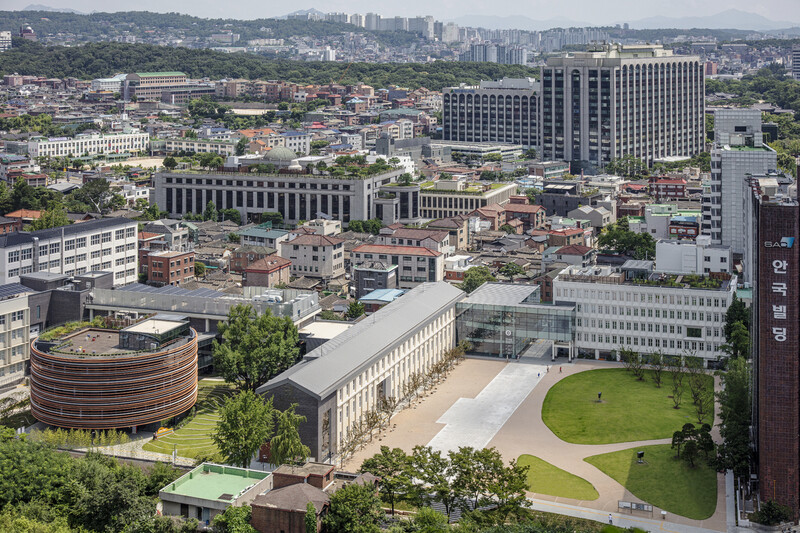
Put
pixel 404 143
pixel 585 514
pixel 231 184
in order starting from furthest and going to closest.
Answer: pixel 404 143, pixel 231 184, pixel 585 514

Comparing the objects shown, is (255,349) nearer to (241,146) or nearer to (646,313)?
(646,313)

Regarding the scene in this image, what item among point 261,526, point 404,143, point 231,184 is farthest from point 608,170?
point 261,526

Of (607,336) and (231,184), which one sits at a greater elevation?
(231,184)

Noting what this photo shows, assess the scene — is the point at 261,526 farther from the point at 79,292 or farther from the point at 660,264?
the point at 660,264

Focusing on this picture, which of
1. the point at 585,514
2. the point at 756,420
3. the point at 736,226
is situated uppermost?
the point at 736,226

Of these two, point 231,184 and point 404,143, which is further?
point 404,143

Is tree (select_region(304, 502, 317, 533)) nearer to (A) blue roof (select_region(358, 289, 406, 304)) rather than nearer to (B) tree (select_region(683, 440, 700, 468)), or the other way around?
(B) tree (select_region(683, 440, 700, 468))
